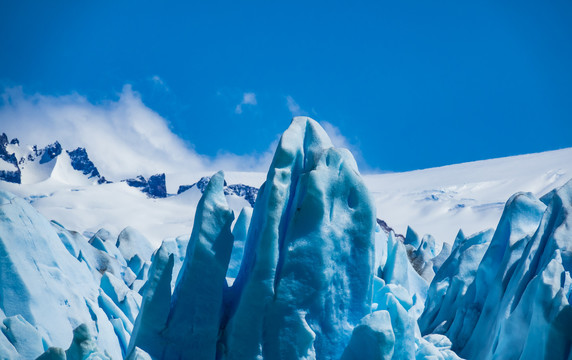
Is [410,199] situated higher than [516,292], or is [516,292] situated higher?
[410,199]

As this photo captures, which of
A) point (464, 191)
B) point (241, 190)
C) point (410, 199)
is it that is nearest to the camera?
point (464, 191)

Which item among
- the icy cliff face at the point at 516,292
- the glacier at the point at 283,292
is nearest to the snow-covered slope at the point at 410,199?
the icy cliff face at the point at 516,292

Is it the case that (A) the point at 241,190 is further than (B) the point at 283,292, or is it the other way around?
(A) the point at 241,190

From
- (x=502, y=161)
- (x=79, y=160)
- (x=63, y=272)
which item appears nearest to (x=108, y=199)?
(x=79, y=160)

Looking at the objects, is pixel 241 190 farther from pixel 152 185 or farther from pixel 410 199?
pixel 410 199

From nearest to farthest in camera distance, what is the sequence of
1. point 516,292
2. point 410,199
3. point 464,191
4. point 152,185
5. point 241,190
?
point 516,292 → point 464,191 → point 410,199 → point 241,190 → point 152,185

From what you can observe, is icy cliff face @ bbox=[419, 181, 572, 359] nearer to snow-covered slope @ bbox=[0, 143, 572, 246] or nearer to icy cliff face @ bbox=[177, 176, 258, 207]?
snow-covered slope @ bbox=[0, 143, 572, 246]

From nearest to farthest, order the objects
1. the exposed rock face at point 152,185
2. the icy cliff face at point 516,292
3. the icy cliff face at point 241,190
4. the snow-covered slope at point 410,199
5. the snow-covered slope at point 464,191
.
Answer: the icy cliff face at point 516,292 → the snow-covered slope at point 464,191 → the snow-covered slope at point 410,199 → the icy cliff face at point 241,190 → the exposed rock face at point 152,185

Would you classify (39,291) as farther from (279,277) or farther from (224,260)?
(279,277)

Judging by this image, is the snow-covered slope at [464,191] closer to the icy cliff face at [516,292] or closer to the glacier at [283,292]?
the icy cliff face at [516,292]

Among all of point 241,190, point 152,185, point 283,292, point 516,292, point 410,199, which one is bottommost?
point 283,292


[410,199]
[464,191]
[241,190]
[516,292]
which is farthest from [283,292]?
[241,190]

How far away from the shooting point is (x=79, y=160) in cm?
13200

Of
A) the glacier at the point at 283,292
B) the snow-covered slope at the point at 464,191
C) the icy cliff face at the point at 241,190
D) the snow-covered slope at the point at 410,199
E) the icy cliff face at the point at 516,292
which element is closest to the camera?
the glacier at the point at 283,292
